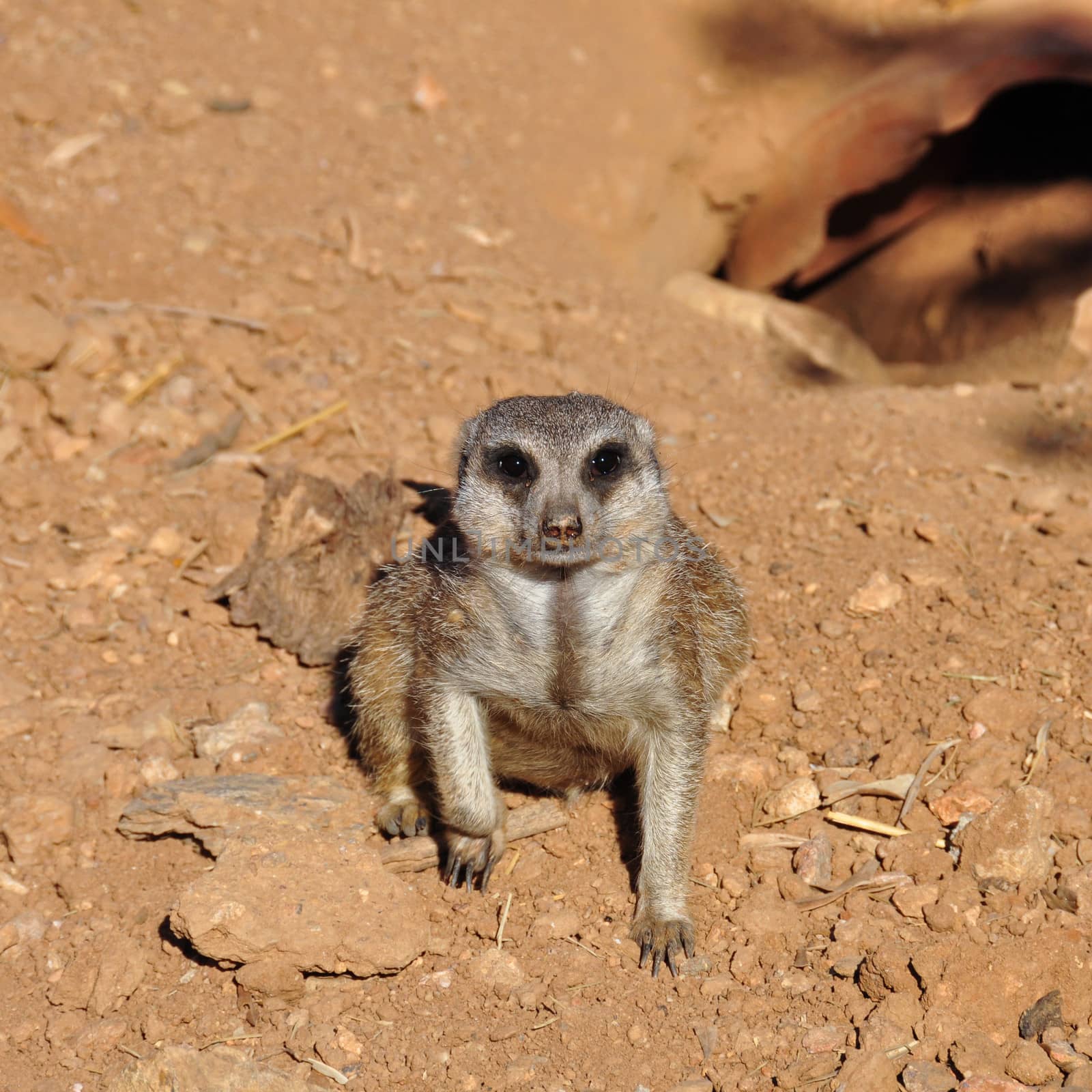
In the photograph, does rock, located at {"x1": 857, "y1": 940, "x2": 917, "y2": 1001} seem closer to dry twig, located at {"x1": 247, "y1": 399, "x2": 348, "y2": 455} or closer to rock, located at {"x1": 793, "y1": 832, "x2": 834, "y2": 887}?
rock, located at {"x1": 793, "y1": 832, "x2": 834, "y2": 887}

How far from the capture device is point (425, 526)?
4410 millimetres

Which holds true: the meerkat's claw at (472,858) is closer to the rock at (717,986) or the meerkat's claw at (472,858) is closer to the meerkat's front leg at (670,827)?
the meerkat's front leg at (670,827)

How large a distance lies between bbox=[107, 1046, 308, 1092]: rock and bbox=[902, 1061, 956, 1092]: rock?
1351 mm

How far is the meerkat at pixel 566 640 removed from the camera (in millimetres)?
2994

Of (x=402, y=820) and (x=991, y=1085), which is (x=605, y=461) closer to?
(x=402, y=820)

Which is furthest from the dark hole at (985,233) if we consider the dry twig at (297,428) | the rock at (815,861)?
the rock at (815,861)

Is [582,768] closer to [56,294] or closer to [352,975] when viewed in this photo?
[352,975]

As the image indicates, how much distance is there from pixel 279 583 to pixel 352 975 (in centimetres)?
154

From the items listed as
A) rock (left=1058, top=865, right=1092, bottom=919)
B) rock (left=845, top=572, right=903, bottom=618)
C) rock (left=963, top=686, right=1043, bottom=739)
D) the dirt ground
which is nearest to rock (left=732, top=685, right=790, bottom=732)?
the dirt ground

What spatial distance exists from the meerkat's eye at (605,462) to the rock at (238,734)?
4.98ft

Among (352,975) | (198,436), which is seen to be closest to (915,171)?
(198,436)

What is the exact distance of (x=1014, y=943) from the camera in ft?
9.37

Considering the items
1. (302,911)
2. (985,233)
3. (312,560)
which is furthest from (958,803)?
(985,233)

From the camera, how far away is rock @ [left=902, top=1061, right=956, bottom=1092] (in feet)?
8.39
